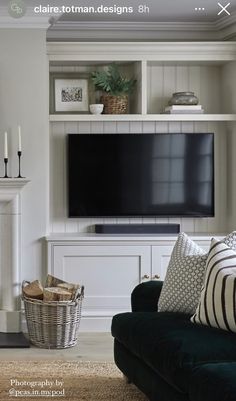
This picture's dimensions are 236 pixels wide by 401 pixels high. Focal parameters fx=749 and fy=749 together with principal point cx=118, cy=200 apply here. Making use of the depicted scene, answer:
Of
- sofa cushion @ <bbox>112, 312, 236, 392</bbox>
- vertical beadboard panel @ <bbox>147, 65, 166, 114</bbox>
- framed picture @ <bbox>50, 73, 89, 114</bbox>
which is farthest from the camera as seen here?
vertical beadboard panel @ <bbox>147, 65, 166, 114</bbox>

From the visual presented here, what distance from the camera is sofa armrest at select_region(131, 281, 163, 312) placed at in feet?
13.6

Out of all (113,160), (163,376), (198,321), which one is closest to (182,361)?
(163,376)

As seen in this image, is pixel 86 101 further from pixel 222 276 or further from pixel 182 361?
pixel 182 361

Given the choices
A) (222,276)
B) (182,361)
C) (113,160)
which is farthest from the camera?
(113,160)

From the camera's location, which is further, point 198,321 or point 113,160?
point 113,160

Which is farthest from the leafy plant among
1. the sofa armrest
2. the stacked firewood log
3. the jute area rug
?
the jute area rug

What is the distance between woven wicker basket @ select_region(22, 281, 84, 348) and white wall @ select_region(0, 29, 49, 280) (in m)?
0.58

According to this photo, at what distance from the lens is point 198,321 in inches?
141

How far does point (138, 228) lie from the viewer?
19.0 ft

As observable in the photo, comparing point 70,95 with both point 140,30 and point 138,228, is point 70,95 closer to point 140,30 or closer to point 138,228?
point 140,30

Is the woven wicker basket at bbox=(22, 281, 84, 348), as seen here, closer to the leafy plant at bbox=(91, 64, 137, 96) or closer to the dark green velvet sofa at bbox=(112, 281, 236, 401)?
the dark green velvet sofa at bbox=(112, 281, 236, 401)

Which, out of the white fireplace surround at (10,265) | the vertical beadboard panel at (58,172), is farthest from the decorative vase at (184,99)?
the white fireplace surround at (10,265)

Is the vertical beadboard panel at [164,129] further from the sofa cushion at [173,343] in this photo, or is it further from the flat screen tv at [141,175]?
the sofa cushion at [173,343]

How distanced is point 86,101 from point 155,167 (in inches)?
29.6
